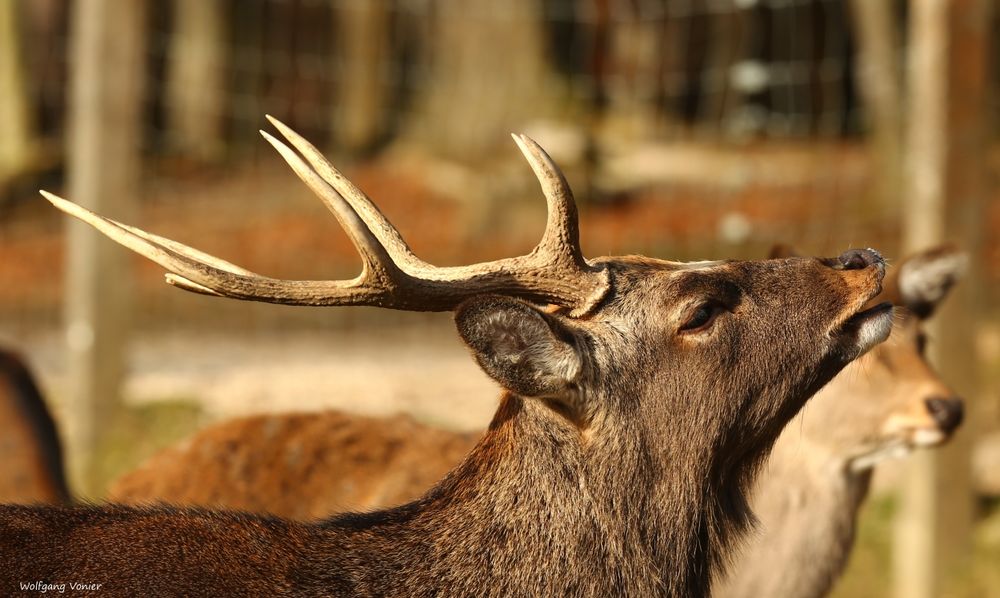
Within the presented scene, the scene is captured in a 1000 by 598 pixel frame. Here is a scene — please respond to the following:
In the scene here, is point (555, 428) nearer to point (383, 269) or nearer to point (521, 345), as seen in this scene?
point (521, 345)

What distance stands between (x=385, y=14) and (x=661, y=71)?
3.90 m

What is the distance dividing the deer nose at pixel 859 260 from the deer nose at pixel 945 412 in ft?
5.54

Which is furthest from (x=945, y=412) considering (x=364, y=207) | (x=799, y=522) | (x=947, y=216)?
(x=364, y=207)

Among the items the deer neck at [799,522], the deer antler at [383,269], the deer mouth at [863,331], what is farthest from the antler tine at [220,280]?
the deer neck at [799,522]

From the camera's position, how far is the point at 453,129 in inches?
634

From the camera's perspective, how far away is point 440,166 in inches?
650

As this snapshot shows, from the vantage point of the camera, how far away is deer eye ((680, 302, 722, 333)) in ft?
11.8

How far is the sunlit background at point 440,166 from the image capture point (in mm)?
6992

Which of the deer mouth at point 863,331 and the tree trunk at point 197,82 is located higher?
the tree trunk at point 197,82

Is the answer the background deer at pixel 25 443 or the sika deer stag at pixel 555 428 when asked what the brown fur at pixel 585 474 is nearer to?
the sika deer stag at pixel 555 428

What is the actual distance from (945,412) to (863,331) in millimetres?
1758

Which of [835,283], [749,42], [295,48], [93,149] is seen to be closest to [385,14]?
[295,48]

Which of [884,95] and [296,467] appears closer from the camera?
[296,467]

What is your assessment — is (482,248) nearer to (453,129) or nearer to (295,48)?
(453,129)
